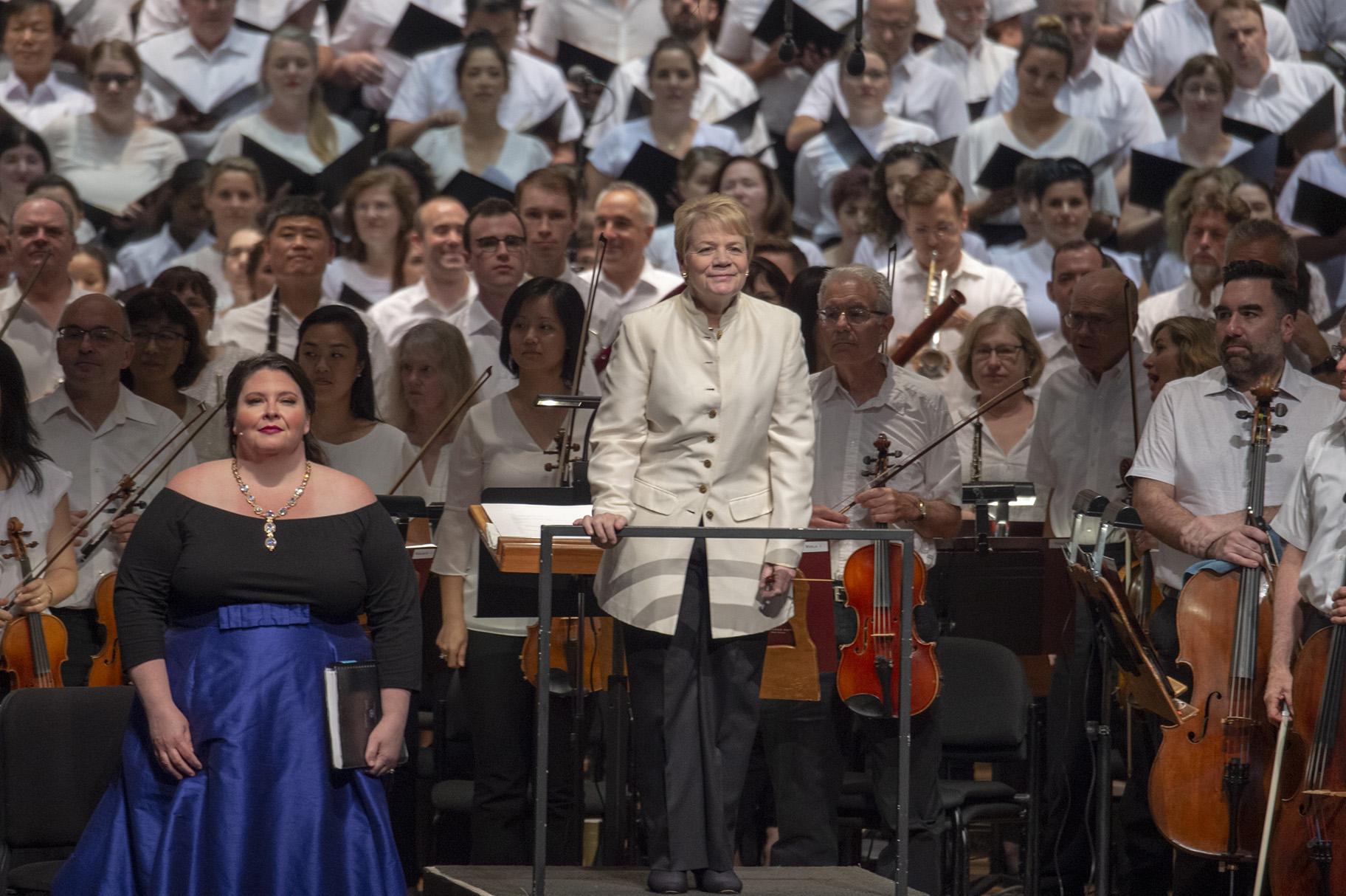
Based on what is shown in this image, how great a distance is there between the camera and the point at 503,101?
766 centimetres

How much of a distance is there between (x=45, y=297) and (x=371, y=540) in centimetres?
294

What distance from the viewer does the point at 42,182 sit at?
22.7ft

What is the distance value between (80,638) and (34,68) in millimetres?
3900

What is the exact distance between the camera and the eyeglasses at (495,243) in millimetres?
5910

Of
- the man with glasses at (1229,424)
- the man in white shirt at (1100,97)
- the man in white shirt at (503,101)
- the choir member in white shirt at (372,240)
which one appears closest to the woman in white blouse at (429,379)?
the choir member in white shirt at (372,240)

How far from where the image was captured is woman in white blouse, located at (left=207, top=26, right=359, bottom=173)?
7.44 m

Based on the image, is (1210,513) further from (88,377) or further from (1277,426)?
(88,377)

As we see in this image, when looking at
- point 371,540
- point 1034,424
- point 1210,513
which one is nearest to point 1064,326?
point 1034,424

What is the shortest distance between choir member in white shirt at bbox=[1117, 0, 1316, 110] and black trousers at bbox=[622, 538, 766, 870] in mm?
5095

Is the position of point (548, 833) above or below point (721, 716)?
Result: below

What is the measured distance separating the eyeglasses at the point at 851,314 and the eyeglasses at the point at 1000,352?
1.07 meters

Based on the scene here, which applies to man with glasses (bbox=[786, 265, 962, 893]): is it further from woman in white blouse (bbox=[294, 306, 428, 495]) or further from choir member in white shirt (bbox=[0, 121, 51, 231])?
choir member in white shirt (bbox=[0, 121, 51, 231])

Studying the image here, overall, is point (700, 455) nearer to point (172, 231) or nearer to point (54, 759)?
point (54, 759)

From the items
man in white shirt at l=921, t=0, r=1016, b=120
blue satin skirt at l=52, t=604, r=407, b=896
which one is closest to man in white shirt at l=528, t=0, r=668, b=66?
man in white shirt at l=921, t=0, r=1016, b=120
